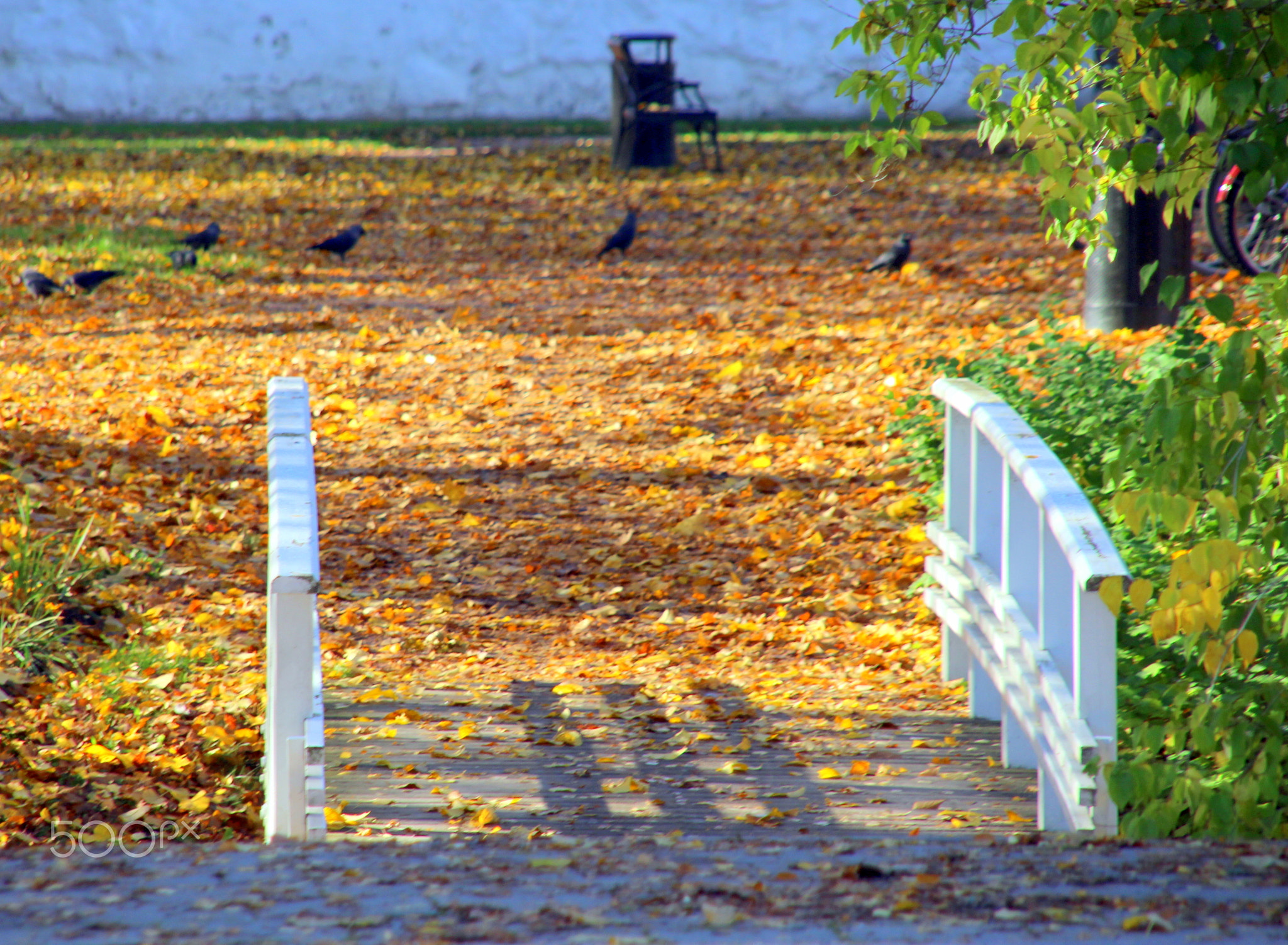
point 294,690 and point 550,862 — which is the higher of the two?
point 294,690

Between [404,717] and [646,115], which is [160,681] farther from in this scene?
[646,115]

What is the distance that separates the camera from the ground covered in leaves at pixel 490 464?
488 centimetres

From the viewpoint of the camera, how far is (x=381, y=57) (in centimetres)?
2303

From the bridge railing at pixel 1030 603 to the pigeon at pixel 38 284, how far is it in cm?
784

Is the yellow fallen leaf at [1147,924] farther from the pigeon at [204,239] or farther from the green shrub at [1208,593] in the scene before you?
the pigeon at [204,239]

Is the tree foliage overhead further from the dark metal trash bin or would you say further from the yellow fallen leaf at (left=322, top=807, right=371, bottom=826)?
the dark metal trash bin

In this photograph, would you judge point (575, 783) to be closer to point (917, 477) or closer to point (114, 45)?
point (917, 477)

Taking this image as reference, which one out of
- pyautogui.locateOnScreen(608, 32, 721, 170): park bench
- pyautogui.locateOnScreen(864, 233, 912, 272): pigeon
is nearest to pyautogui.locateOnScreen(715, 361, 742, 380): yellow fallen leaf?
pyautogui.locateOnScreen(864, 233, 912, 272): pigeon

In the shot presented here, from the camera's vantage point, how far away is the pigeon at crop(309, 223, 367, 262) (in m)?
12.2

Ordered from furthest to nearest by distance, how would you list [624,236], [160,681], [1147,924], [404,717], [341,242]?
1. [341,242]
2. [624,236]
3. [160,681]
4. [404,717]
5. [1147,924]

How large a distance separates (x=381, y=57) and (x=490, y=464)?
17.0 metres

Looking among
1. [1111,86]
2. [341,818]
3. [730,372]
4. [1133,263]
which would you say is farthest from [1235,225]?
[341,818]

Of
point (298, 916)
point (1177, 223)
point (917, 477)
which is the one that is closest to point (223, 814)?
point (298, 916)

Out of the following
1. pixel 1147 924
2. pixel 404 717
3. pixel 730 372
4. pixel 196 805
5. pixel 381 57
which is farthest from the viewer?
pixel 381 57
